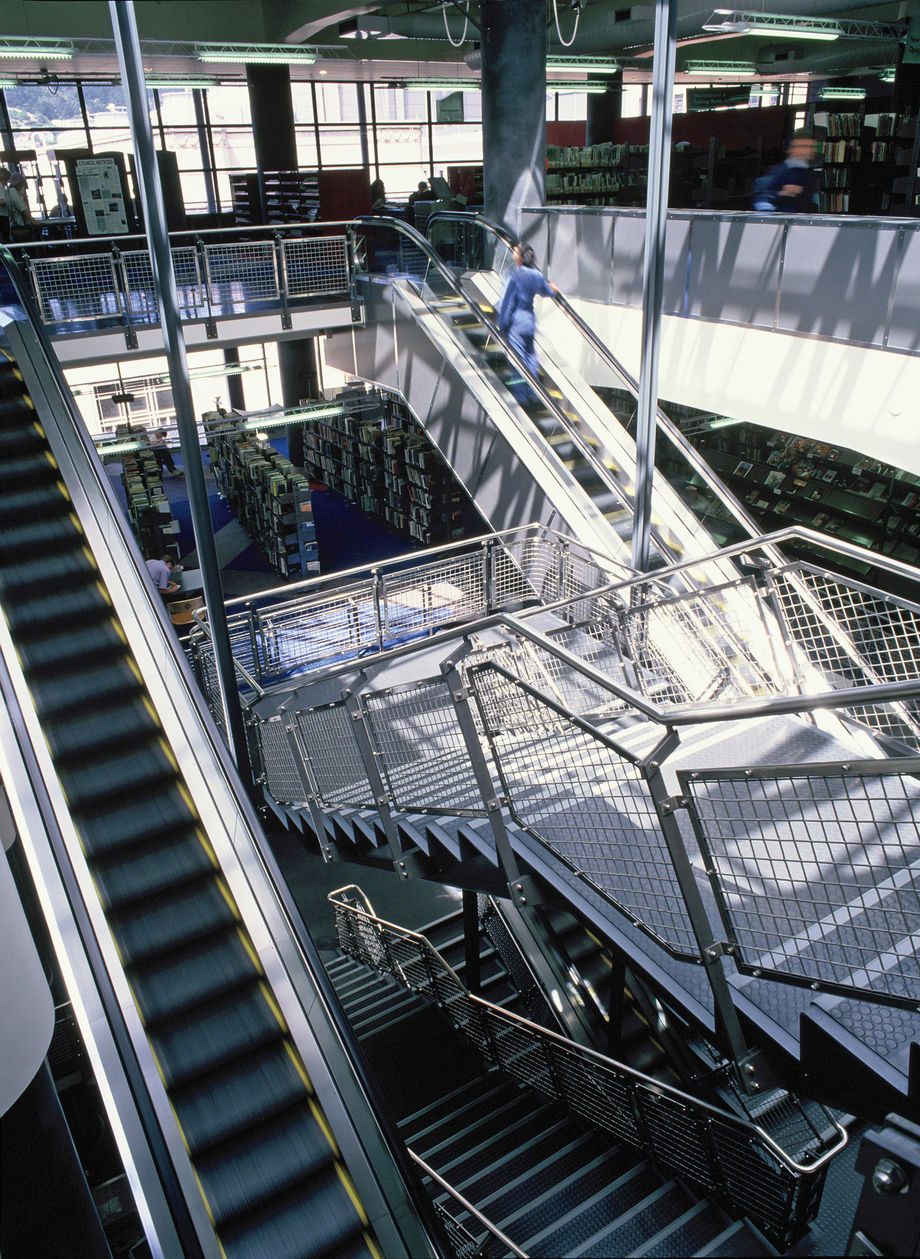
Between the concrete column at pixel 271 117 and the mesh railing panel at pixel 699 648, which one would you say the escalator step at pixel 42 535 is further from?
the concrete column at pixel 271 117

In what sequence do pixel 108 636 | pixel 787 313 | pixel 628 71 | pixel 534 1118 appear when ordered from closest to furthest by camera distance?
pixel 108 636
pixel 534 1118
pixel 787 313
pixel 628 71

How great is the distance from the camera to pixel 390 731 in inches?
232

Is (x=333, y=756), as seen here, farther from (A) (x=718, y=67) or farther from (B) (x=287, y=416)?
(A) (x=718, y=67)

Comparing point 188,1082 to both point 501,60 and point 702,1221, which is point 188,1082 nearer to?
point 702,1221

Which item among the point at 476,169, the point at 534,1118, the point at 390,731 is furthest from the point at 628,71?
the point at 534,1118

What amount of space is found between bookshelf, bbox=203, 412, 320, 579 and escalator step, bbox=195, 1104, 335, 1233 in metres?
9.69

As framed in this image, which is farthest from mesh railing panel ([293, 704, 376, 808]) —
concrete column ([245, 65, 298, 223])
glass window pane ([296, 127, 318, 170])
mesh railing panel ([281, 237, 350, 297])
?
glass window pane ([296, 127, 318, 170])

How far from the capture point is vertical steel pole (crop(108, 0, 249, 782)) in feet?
11.6

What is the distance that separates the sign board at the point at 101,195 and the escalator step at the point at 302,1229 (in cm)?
1386

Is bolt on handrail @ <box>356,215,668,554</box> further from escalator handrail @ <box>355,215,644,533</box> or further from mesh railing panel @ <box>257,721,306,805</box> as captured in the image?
mesh railing panel @ <box>257,721,306,805</box>

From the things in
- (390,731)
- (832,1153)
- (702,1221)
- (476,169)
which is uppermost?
(476,169)

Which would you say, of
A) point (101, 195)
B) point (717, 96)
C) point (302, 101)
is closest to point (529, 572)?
point (101, 195)

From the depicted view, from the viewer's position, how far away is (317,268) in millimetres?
12211

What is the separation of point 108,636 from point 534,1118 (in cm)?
400
